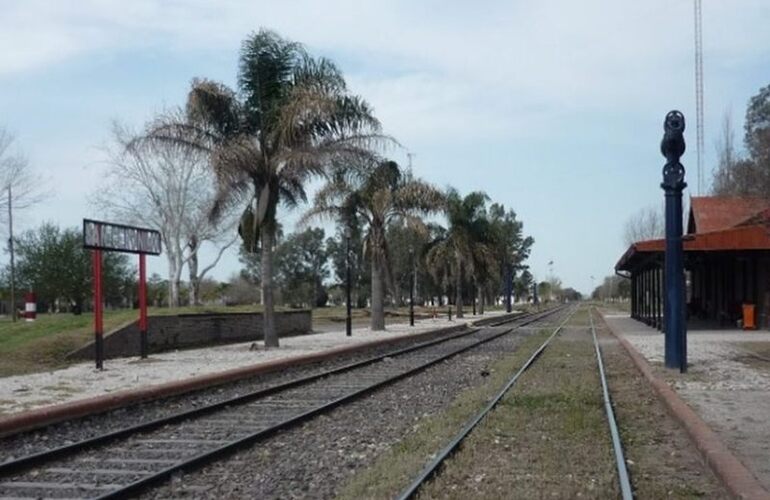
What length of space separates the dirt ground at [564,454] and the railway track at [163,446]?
1799 mm

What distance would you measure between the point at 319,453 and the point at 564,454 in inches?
96.6

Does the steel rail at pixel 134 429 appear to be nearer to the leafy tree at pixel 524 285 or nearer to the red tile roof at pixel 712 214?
the red tile roof at pixel 712 214

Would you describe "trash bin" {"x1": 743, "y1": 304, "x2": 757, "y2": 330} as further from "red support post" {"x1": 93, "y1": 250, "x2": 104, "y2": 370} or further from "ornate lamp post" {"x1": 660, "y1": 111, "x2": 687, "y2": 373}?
"red support post" {"x1": 93, "y1": 250, "x2": 104, "y2": 370}

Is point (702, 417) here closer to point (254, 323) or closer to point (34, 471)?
point (34, 471)

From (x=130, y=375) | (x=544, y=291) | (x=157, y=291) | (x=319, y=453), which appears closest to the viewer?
(x=319, y=453)

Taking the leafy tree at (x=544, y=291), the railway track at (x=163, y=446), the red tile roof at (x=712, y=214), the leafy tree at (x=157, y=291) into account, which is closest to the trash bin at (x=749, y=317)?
the red tile roof at (x=712, y=214)

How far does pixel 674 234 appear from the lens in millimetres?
18219

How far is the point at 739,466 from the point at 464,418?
4636mm

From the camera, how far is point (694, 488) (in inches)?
309

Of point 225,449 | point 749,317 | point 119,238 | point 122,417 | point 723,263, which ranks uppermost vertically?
point 119,238

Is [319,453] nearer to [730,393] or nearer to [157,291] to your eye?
[730,393]

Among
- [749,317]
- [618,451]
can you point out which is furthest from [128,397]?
[749,317]

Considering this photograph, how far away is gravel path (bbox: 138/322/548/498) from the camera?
8.05m

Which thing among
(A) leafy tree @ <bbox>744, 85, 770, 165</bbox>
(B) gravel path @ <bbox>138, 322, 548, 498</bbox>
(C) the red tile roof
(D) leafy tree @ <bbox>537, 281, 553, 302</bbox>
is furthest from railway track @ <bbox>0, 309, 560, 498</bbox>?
(D) leafy tree @ <bbox>537, 281, 553, 302</bbox>
